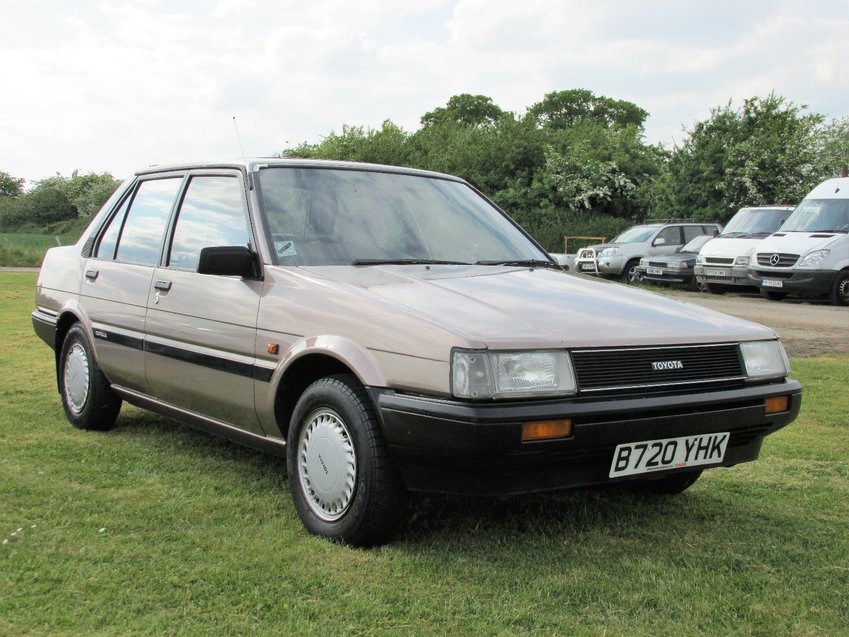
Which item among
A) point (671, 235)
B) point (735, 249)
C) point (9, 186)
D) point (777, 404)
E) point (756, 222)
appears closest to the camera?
point (777, 404)

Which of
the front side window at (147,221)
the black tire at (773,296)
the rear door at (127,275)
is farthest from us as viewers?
the black tire at (773,296)

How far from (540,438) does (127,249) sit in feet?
10.6

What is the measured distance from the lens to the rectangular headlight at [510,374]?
3.18 m

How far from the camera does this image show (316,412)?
3758 millimetres

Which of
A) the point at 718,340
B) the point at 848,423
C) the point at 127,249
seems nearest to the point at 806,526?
the point at 718,340

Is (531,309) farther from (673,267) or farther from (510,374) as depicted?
(673,267)

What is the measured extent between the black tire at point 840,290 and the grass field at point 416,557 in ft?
42.3

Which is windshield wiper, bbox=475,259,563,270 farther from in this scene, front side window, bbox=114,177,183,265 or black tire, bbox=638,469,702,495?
front side window, bbox=114,177,183,265

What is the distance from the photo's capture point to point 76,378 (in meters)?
5.82

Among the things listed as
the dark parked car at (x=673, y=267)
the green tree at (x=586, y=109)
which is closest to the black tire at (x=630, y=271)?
the dark parked car at (x=673, y=267)

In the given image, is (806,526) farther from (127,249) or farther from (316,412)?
(127,249)

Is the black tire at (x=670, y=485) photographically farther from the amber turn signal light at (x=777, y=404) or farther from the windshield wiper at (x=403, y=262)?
the windshield wiper at (x=403, y=262)

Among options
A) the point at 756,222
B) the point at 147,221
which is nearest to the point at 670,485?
the point at 147,221

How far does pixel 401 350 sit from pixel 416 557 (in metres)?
0.79
